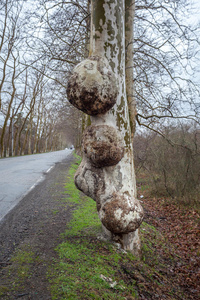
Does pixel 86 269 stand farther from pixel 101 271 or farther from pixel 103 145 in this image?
pixel 103 145

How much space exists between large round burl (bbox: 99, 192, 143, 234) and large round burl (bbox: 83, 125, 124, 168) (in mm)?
571

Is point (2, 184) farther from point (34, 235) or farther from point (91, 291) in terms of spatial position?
point (91, 291)

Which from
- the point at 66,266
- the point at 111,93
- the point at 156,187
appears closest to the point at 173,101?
the point at 111,93

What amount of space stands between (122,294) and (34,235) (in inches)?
79.3

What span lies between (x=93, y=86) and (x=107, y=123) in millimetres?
630

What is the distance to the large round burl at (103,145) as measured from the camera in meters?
3.16

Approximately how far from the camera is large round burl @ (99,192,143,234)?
3297 millimetres

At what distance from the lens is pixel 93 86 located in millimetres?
2943

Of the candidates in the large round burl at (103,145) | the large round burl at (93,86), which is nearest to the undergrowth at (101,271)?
the large round burl at (103,145)

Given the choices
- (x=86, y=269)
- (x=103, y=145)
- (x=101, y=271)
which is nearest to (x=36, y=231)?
(x=86, y=269)

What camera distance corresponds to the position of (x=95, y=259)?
327 centimetres

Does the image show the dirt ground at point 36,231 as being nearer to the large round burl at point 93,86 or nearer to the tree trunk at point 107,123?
the tree trunk at point 107,123

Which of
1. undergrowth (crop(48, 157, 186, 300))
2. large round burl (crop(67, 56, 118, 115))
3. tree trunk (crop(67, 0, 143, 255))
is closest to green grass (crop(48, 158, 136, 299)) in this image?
undergrowth (crop(48, 157, 186, 300))

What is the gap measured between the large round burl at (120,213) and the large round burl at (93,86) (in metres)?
1.36
